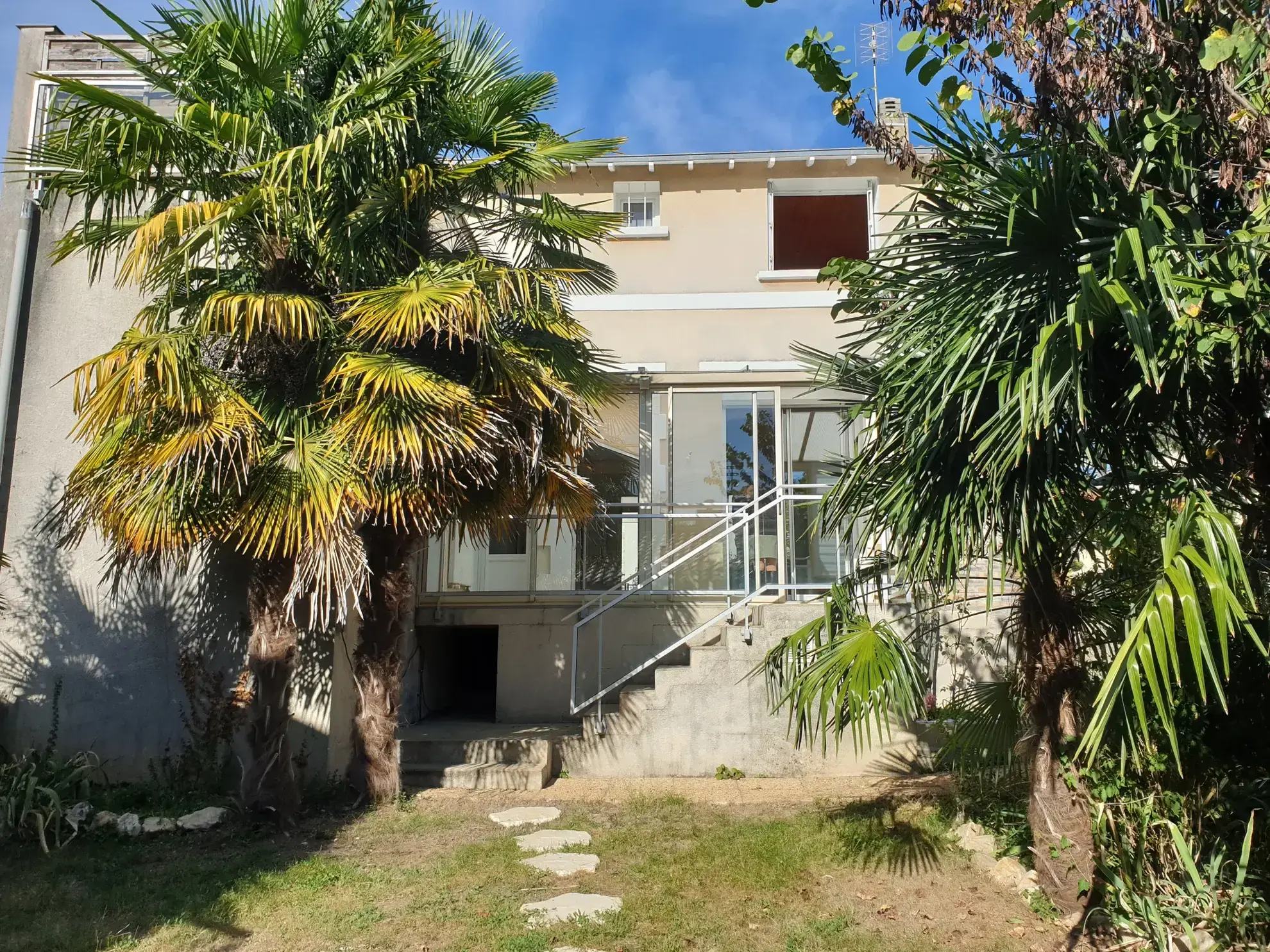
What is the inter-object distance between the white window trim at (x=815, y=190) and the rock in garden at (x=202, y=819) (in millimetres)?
8617

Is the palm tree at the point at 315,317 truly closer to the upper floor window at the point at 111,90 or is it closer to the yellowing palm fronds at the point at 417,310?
A: the yellowing palm fronds at the point at 417,310

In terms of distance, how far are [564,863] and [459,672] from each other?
646 centimetres

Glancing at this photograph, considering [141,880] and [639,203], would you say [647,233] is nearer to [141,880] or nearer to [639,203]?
[639,203]

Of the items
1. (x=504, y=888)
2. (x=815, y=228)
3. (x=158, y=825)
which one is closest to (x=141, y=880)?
(x=158, y=825)

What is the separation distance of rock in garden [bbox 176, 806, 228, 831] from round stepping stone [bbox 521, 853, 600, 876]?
8.13ft

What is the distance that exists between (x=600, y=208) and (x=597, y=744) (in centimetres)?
732

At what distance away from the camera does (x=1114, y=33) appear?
16.3ft

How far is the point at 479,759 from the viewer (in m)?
8.79

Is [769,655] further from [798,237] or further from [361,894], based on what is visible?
[798,237]

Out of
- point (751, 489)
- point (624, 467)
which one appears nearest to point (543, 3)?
point (624, 467)

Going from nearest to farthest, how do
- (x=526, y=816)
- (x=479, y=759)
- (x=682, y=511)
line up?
(x=526, y=816) → (x=479, y=759) → (x=682, y=511)

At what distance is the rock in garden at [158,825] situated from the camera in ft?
Result: 23.3

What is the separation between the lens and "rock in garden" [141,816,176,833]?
23.3ft

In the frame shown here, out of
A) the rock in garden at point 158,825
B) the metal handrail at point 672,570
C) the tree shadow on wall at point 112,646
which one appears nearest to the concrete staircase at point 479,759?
the metal handrail at point 672,570
